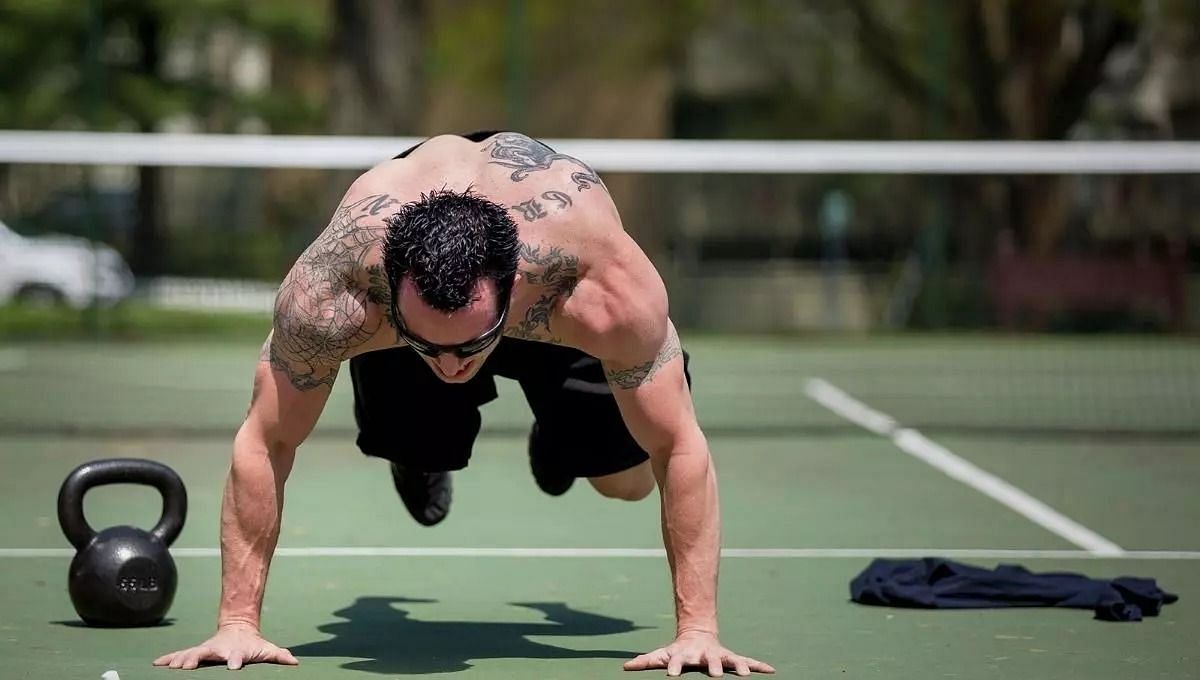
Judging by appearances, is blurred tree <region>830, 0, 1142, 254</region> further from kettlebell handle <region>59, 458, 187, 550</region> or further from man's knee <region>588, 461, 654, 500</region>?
kettlebell handle <region>59, 458, 187, 550</region>

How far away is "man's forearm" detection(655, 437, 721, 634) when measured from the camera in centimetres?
566

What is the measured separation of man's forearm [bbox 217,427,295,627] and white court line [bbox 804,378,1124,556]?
3.96 meters

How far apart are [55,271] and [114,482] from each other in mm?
16045

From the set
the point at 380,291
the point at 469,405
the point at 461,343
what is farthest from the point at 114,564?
the point at 461,343

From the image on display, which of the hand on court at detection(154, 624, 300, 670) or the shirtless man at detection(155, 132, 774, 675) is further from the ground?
the shirtless man at detection(155, 132, 774, 675)

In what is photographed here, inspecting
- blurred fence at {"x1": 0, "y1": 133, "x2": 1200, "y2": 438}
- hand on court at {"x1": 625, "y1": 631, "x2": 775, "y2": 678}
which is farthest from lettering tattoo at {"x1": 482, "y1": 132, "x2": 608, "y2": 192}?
blurred fence at {"x1": 0, "y1": 133, "x2": 1200, "y2": 438}

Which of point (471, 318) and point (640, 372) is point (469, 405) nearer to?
point (640, 372)

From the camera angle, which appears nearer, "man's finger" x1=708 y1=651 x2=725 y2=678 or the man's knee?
"man's finger" x1=708 y1=651 x2=725 y2=678

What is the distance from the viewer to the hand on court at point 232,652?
5500 mm

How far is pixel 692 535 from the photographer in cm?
569

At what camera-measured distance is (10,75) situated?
3088cm

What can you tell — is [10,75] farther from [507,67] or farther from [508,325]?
[508,325]

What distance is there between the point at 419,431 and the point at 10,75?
2620cm

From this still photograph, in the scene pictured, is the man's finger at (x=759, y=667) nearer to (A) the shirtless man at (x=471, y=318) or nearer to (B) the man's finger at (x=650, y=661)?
(A) the shirtless man at (x=471, y=318)
